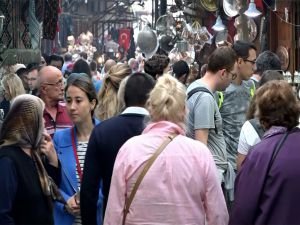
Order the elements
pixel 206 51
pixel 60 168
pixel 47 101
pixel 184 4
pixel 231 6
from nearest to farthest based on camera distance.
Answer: pixel 60 168
pixel 47 101
pixel 231 6
pixel 206 51
pixel 184 4

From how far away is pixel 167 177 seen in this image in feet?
16.3

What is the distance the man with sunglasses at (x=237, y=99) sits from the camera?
319 inches

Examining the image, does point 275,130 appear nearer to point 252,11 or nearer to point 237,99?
point 237,99

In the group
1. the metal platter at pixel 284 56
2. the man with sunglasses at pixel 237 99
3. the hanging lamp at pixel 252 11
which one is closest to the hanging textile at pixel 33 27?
the hanging lamp at pixel 252 11

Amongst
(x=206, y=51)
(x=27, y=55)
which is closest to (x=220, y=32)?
(x=206, y=51)

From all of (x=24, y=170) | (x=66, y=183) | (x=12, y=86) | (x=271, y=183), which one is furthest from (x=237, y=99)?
(x=24, y=170)

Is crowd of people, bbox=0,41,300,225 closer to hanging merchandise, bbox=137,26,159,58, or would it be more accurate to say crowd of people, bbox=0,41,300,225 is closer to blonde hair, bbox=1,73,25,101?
blonde hair, bbox=1,73,25,101

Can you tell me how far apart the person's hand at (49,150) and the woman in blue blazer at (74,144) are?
18 centimetres

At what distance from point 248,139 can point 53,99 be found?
1.92 m

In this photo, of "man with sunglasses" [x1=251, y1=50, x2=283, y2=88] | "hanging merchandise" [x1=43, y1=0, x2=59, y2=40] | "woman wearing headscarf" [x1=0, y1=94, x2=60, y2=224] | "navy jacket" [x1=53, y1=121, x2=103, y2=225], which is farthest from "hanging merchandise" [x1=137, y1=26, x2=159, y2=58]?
"woman wearing headscarf" [x1=0, y1=94, x2=60, y2=224]

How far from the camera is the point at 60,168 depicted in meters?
6.16

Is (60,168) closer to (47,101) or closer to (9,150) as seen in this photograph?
(9,150)

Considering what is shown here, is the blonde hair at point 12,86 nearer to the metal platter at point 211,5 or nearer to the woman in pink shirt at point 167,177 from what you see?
the woman in pink shirt at point 167,177

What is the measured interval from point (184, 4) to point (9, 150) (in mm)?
21410
